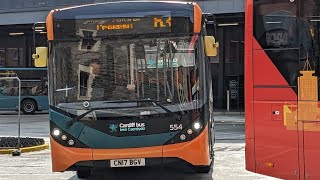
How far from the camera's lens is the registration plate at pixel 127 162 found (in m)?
A: 8.59

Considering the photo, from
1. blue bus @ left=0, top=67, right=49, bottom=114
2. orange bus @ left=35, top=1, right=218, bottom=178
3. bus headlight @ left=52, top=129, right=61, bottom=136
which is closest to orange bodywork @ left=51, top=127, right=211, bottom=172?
orange bus @ left=35, top=1, right=218, bottom=178

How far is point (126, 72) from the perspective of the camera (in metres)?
8.66

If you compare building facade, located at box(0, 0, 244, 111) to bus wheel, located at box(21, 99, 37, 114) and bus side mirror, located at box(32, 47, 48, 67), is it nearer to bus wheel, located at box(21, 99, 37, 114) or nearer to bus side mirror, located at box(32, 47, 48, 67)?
bus wheel, located at box(21, 99, 37, 114)

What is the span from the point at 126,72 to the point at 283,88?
269 centimetres

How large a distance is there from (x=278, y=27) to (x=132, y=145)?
123 inches

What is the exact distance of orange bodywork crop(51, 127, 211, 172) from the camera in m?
8.55

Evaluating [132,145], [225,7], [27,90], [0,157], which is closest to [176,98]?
[132,145]

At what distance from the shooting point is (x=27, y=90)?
3294 centimetres

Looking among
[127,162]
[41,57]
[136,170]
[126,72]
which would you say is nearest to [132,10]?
[126,72]

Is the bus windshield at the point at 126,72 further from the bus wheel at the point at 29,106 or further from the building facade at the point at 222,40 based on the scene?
the bus wheel at the point at 29,106

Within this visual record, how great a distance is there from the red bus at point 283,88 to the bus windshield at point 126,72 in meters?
1.25

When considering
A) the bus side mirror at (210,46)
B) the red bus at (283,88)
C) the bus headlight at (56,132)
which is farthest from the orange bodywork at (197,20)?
the bus headlight at (56,132)

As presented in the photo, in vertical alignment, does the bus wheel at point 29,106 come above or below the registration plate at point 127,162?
below

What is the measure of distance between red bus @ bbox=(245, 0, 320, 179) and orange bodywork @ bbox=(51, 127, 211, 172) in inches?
40.6
